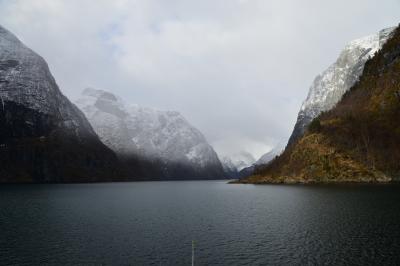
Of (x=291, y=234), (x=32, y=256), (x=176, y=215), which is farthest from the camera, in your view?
(x=176, y=215)

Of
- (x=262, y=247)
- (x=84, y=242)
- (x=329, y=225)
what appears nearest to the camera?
(x=262, y=247)

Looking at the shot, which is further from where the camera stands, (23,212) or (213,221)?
(23,212)

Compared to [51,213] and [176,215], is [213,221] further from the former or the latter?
[51,213]

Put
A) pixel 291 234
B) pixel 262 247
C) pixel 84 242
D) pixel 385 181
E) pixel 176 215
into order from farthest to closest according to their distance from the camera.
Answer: pixel 385 181 → pixel 176 215 → pixel 291 234 → pixel 84 242 → pixel 262 247

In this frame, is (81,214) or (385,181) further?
(385,181)

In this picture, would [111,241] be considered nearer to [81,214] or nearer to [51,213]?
[81,214]

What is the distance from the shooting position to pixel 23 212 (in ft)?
309

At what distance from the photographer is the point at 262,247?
5266 centimetres

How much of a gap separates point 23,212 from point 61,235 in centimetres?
4030

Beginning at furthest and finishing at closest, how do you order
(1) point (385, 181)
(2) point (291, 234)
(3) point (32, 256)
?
(1) point (385, 181), (2) point (291, 234), (3) point (32, 256)

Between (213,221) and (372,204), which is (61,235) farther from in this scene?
(372,204)

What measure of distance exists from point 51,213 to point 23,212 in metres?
8.96

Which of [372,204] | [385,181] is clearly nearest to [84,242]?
[372,204]

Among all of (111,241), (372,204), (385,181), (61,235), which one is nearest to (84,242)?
(111,241)
